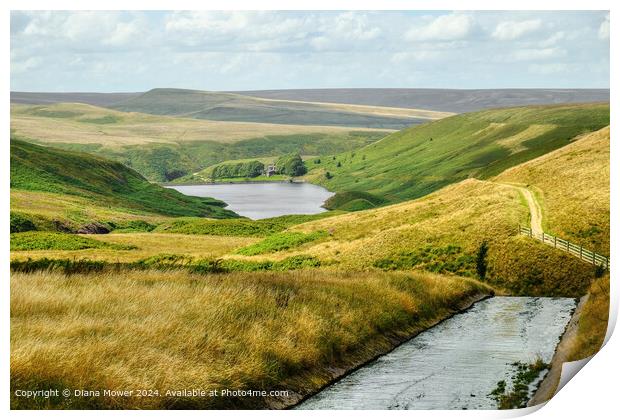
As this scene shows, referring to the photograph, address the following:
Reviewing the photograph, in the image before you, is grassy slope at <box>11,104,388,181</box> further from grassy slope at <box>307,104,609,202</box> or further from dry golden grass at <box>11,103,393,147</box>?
grassy slope at <box>307,104,609,202</box>

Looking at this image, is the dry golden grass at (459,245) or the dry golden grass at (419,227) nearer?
the dry golden grass at (459,245)

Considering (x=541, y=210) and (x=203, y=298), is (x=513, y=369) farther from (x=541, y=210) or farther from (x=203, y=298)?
(x=541, y=210)

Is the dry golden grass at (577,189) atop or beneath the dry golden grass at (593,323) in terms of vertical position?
atop

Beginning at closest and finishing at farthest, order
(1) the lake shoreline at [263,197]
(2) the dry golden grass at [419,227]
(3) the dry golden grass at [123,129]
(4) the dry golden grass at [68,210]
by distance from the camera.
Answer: (4) the dry golden grass at [68,210] → (2) the dry golden grass at [419,227] → (1) the lake shoreline at [263,197] → (3) the dry golden grass at [123,129]

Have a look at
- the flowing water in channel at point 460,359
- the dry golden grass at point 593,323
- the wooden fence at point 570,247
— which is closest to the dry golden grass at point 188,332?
the flowing water in channel at point 460,359

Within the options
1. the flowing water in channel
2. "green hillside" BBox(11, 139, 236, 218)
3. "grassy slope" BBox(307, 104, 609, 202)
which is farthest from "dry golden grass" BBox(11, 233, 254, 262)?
"grassy slope" BBox(307, 104, 609, 202)

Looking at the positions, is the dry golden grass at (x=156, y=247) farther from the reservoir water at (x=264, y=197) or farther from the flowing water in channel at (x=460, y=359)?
the flowing water in channel at (x=460, y=359)

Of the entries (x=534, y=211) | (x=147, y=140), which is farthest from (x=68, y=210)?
(x=147, y=140)
